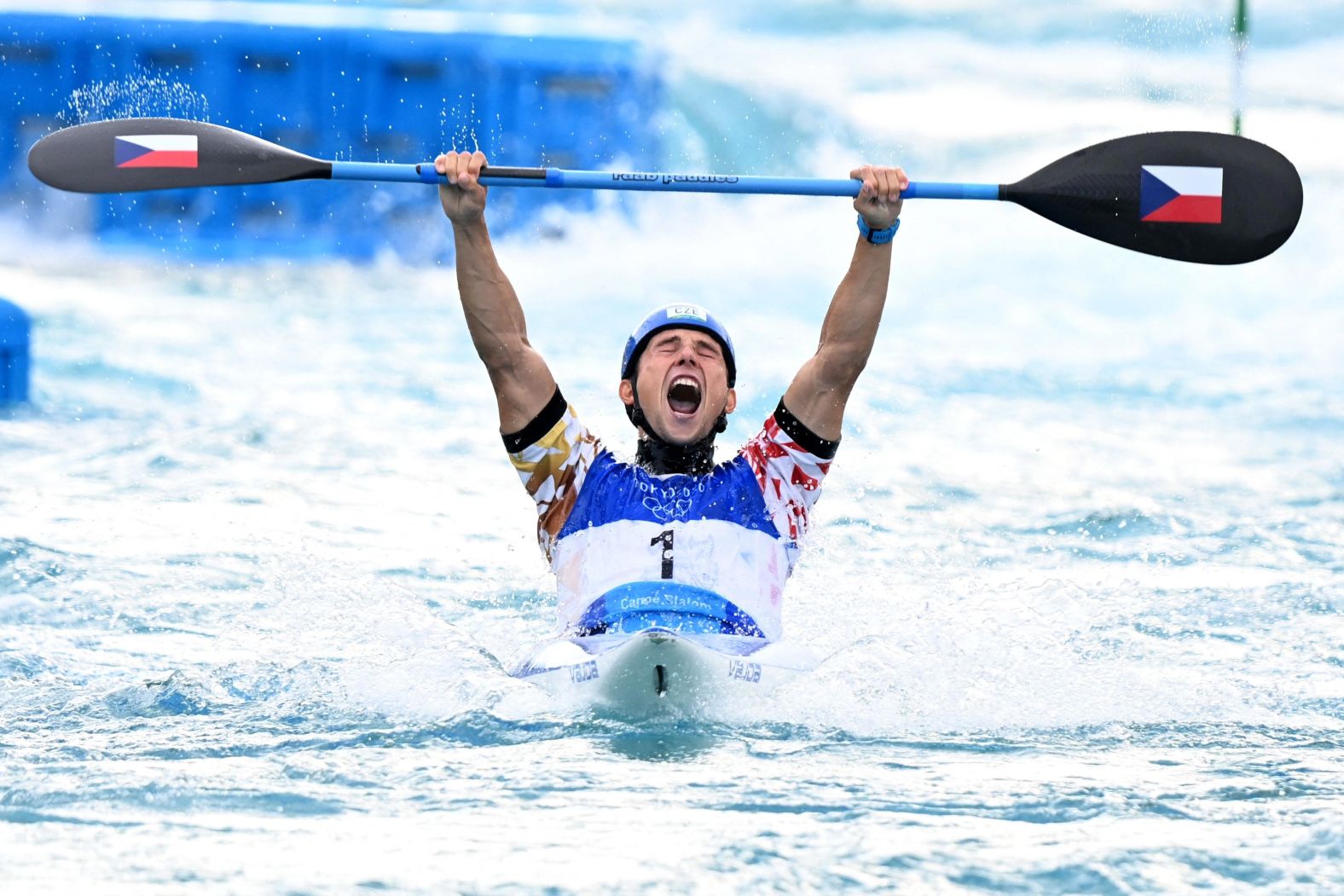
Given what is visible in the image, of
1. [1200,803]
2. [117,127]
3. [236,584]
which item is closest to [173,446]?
[236,584]

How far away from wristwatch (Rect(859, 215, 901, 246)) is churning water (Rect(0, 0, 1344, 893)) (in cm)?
105

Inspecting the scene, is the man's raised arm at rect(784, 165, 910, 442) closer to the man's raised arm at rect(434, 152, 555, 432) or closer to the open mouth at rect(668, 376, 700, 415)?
the open mouth at rect(668, 376, 700, 415)

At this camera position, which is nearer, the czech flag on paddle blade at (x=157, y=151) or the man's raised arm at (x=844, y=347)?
the man's raised arm at (x=844, y=347)

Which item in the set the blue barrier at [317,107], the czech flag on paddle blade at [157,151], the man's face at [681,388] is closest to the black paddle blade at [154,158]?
the czech flag on paddle blade at [157,151]

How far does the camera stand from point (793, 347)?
1281 centimetres

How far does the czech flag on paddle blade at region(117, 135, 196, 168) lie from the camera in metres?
4.90

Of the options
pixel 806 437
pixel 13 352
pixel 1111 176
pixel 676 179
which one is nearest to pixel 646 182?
pixel 676 179

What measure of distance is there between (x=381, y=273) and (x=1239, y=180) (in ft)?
40.7

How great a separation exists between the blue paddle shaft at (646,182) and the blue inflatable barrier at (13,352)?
18.8 ft

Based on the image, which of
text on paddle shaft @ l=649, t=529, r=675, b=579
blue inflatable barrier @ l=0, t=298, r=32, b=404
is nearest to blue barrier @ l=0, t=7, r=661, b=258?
blue inflatable barrier @ l=0, t=298, r=32, b=404

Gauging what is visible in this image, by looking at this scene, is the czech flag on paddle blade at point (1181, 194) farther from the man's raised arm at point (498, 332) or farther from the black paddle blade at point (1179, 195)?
the man's raised arm at point (498, 332)

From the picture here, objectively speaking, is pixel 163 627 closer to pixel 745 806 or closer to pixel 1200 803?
pixel 745 806

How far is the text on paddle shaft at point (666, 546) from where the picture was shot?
4312 mm

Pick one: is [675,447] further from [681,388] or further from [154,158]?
[154,158]
